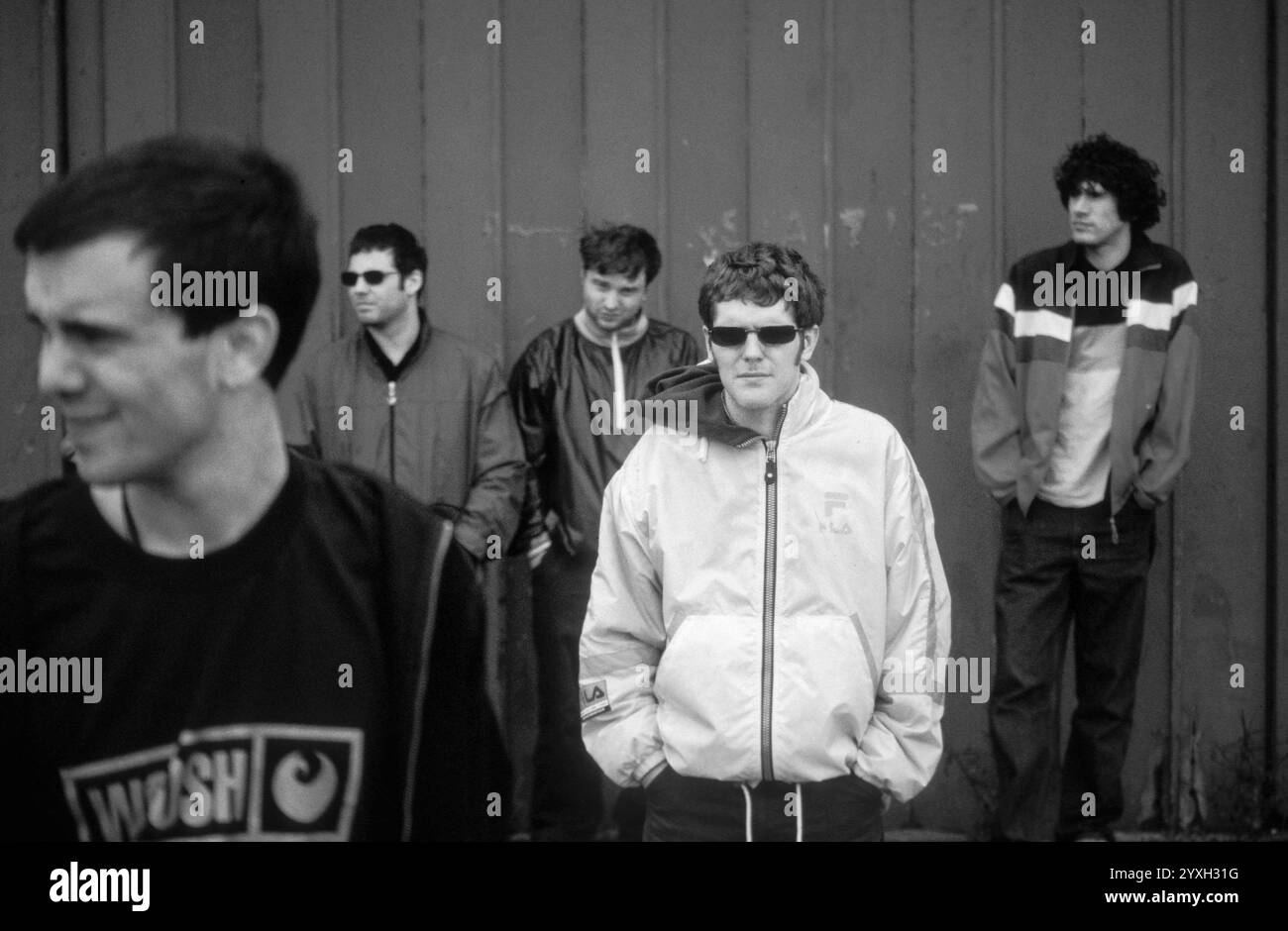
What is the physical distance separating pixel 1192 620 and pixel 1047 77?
1.84 m

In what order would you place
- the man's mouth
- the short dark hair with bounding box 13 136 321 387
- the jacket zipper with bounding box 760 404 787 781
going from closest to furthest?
the short dark hair with bounding box 13 136 321 387, the man's mouth, the jacket zipper with bounding box 760 404 787 781

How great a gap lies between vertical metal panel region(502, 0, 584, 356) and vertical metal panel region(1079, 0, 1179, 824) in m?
1.68

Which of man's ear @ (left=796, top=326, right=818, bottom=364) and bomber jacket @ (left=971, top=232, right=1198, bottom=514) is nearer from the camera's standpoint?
man's ear @ (left=796, top=326, right=818, bottom=364)

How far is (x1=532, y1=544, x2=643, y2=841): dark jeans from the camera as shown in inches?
186

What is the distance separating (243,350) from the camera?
2352 mm

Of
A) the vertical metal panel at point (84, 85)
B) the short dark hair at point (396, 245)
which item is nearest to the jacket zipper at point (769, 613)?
the short dark hair at point (396, 245)

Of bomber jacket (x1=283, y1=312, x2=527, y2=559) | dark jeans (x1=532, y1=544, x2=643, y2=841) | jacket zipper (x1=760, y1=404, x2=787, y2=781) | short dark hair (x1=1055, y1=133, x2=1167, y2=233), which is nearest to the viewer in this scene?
jacket zipper (x1=760, y1=404, x2=787, y2=781)

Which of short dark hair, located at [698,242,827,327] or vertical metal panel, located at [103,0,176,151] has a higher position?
vertical metal panel, located at [103,0,176,151]

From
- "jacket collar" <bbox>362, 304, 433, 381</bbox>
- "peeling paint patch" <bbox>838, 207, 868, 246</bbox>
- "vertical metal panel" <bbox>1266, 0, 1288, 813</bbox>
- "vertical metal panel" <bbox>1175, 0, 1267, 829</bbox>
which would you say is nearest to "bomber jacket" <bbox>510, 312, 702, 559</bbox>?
"jacket collar" <bbox>362, 304, 433, 381</bbox>

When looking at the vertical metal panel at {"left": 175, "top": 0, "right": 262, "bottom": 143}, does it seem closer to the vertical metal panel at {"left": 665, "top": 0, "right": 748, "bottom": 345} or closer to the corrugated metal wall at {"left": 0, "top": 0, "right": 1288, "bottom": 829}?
the corrugated metal wall at {"left": 0, "top": 0, "right": 1288, "bottom": 829}

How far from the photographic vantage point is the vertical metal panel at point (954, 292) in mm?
5012

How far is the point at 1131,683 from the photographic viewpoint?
467 cm
